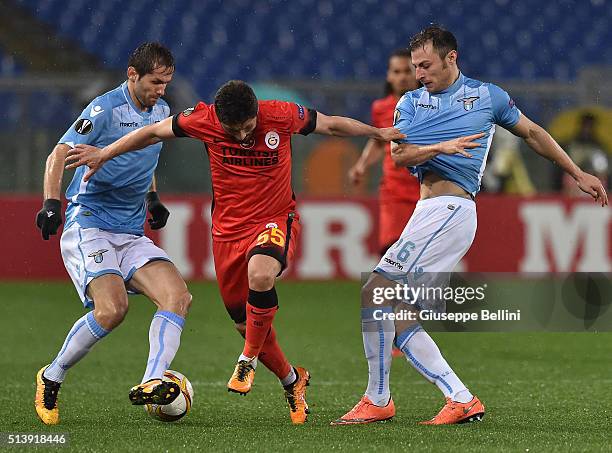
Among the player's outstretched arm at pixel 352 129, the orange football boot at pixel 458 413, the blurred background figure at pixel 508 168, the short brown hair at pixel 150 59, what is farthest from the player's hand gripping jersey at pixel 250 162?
the blurred background figure at pixel 508 168

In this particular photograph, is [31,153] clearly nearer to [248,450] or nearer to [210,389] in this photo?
[210,389]

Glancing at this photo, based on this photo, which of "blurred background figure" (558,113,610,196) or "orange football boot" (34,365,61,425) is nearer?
"orange football boot" (34,365,61,425)

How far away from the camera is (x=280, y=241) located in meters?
5.98

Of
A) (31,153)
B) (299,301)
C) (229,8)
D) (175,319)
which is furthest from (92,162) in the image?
(229,8)

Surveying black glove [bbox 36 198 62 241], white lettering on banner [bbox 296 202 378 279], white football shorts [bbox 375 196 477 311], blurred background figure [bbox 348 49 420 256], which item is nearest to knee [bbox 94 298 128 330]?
black glove [bbox 36 198 62 241]

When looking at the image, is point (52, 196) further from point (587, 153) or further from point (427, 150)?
point (587, 153)

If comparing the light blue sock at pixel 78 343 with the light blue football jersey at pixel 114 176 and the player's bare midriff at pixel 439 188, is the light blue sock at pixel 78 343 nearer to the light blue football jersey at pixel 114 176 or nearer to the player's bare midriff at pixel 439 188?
the light blue football jersey at pixel 114 176

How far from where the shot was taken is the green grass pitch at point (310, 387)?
18.1 ft

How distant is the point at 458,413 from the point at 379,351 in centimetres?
50

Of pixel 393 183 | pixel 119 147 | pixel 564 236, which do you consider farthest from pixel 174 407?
pixel 564 236

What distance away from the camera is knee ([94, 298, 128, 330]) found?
20.0 ft

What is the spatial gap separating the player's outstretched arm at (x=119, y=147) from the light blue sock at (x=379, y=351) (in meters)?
1.36

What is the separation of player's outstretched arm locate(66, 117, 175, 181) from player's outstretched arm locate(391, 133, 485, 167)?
3.70ft

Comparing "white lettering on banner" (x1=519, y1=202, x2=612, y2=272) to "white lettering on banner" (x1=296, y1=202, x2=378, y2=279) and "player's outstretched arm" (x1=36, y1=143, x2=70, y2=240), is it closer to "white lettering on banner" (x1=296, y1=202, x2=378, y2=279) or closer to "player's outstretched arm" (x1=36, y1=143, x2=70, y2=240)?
"white lettering on banner" (x1=296, y1=202, x2=378, y2=279)
